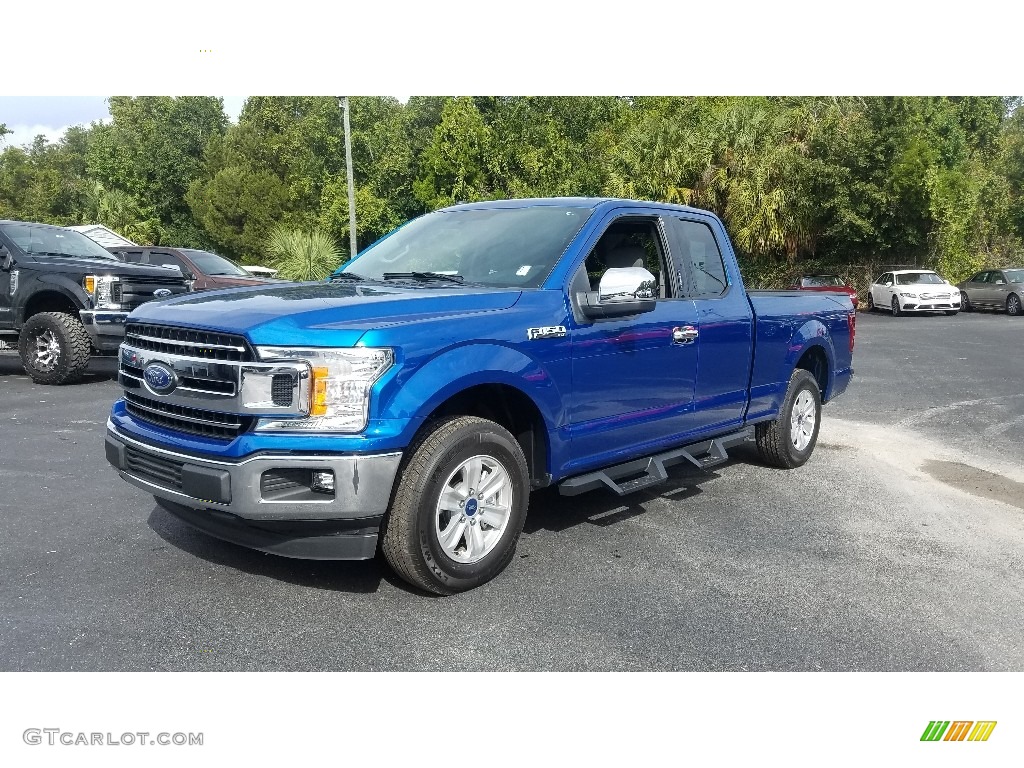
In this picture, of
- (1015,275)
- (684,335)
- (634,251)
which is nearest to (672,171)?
(1015,275)

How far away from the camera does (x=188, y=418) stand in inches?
157

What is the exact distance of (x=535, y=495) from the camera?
5961mm

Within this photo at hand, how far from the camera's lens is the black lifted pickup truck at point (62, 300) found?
1047cm

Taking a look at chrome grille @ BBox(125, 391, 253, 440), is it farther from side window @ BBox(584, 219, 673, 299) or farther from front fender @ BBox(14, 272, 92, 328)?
front fender @ BBox(14, 272, 92, 328)

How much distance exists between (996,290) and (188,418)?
29.2 metres

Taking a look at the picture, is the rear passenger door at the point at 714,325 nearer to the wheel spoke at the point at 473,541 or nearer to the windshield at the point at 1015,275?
the wheel spoke at the point at 473,541

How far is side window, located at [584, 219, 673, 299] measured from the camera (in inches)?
205

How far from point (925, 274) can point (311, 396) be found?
27.8 meters

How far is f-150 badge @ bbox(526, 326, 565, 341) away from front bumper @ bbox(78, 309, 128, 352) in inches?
297

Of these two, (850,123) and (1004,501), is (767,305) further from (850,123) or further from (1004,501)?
(850,123)

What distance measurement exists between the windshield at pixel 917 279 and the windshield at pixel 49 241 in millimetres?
23682

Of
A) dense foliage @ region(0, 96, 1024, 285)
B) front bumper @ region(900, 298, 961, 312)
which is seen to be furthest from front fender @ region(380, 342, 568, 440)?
front bumper @ region(900, 298, 961, 312)

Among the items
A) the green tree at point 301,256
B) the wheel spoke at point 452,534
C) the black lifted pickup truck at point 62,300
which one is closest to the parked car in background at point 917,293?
the green tree at point 301,256

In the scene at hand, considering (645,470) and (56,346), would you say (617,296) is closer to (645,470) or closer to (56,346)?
(645,470)
